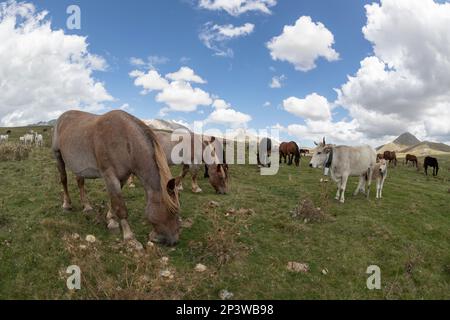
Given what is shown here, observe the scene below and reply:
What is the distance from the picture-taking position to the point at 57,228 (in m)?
8.87

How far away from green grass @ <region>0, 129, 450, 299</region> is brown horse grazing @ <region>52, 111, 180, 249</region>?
0.66m

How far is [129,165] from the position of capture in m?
8.20

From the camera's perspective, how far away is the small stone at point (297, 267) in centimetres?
813

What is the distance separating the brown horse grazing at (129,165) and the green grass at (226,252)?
0.66 meters

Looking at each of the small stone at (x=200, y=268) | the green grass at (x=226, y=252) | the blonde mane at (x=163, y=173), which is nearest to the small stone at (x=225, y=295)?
the green grass at (x=226, y=252)

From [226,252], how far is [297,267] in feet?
5.77

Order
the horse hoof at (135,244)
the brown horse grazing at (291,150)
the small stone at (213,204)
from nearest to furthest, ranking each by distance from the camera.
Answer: the horse hoof at (135,244) < the small stone at (213,204) < the brown horse grazing at (291,150)

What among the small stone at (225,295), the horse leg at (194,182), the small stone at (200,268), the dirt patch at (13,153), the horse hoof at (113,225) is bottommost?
the small stone at (225,295)

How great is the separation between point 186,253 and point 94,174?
3345 millimetres

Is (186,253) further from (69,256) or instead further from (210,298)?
(69,256)

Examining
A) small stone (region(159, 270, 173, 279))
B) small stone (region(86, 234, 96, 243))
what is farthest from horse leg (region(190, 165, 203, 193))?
small stone (region(159, 270, 173, 279))

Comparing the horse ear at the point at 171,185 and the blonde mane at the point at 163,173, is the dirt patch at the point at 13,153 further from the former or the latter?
the horse ear at the point at 171,185

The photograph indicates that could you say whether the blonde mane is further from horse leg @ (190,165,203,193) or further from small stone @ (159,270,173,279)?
horse leg @ (190,165,203,193)

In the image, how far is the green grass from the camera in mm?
6883
